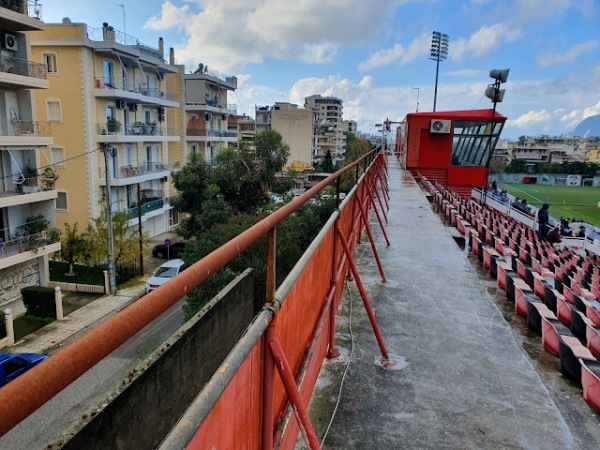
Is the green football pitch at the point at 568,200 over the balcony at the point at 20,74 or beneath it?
beneath

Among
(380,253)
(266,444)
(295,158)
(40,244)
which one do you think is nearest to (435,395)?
(266,444)

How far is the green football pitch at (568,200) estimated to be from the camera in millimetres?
56253

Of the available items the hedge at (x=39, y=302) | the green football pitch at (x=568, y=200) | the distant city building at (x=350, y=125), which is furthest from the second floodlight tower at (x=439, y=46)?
the distant city building at (x=350, y=125)

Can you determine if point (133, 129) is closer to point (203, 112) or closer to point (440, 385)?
point (203, 112)

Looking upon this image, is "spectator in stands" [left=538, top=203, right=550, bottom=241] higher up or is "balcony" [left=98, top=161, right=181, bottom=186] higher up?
"balcony" [left=98, top=161, right=181, bottom=186]

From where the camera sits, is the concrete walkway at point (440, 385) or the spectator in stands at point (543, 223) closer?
the concrete walkway at point (440, 385)

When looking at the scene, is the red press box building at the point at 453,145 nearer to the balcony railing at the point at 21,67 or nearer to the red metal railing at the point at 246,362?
the balcony railing at the point at 21,67

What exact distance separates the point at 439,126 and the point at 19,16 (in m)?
19.9

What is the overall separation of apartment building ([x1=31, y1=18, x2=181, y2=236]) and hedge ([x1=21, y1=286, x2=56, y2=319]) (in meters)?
6.06

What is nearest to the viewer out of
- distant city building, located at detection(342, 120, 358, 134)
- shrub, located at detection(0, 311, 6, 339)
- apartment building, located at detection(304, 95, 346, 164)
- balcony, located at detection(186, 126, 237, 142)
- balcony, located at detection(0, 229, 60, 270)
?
shrub, located at detection(0, 311, 6, 339)

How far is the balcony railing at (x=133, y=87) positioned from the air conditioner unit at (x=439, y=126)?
17.6m

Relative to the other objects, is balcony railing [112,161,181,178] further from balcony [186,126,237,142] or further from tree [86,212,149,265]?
balcony [186,126,237,142]

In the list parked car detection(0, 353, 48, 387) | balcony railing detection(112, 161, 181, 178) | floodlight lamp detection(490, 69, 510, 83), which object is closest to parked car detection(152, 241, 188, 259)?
balcony railing detection(112, 161, 181, 178)

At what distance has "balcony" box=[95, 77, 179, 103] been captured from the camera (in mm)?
23906
